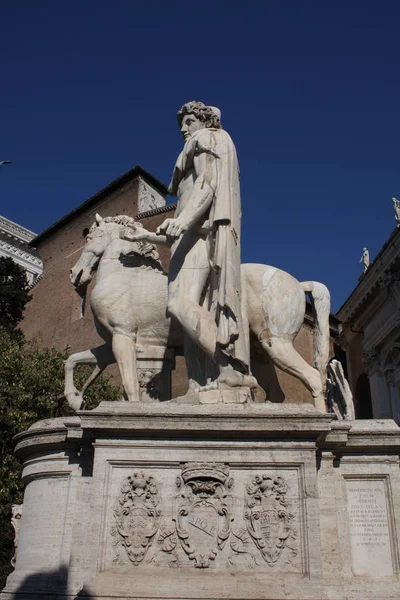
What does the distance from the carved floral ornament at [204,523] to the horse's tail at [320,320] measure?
1.96m

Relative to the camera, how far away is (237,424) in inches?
212

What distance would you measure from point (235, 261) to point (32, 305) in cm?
3619

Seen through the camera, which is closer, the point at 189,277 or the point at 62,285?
the point at 189,277

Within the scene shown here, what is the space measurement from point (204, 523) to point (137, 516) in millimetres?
520

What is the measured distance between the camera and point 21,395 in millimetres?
17688

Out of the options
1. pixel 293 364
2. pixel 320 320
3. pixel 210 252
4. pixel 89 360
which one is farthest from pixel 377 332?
pixel 210 252

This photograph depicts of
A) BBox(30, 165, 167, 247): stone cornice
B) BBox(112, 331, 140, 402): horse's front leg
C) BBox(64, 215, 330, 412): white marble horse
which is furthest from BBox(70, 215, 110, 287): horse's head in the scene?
BBox(30, 165, 167, 247): stone cornice

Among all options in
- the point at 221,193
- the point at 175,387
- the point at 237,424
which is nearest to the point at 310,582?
the point at 237,424

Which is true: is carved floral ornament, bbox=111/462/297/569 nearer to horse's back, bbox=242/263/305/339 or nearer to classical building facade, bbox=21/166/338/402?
horse's back, bbox=242/263/305/339

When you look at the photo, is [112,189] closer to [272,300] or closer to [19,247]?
[19,247]

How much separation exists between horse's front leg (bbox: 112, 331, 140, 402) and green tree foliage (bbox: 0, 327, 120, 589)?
8297 mm

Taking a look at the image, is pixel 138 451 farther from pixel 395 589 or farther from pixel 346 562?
pixel 395 589

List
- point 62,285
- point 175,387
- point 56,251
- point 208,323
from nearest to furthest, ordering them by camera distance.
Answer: point 208,323 → point 175,387 → point 62,285 → point 56,251

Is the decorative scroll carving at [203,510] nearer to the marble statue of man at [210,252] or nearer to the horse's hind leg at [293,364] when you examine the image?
the marble statue of man at [210,252]
